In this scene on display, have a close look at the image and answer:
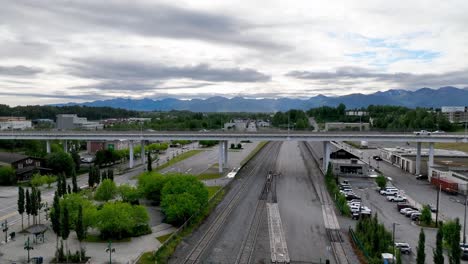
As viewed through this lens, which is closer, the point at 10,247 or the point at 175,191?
the point at 10,247

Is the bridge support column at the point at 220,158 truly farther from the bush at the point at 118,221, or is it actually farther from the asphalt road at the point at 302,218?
the bush at the point at 118,221

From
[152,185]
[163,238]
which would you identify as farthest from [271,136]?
[163,238]

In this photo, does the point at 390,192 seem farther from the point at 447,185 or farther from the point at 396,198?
the point at 447,185

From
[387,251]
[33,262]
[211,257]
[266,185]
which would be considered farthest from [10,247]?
[266,185]

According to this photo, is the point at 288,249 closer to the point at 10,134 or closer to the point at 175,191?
the point at 175,191

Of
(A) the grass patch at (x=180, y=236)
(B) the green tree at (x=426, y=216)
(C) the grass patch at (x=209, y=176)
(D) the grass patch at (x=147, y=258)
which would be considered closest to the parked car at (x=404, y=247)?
(B) the green tree at (x=426, y=216)

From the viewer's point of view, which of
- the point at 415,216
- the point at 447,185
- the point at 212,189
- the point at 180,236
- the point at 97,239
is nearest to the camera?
the point at 97,239
